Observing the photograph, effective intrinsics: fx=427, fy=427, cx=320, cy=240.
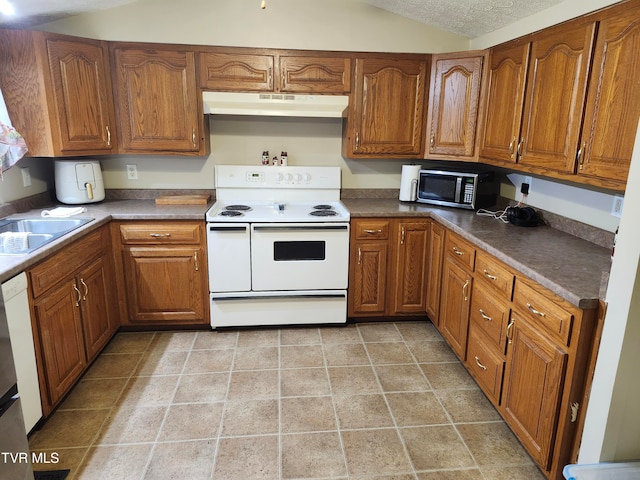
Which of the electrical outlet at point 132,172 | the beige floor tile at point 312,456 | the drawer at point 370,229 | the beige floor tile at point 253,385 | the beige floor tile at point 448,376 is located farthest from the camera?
the electrical outlet at point 132,172

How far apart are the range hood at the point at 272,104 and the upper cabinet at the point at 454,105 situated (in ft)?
2.32

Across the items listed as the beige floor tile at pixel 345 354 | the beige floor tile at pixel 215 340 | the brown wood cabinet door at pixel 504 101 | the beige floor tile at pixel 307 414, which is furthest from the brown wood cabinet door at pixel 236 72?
the beige floor tile at pixel 307 414

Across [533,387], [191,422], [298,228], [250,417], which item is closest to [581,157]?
[533,387]

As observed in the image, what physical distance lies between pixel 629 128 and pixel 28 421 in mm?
2875

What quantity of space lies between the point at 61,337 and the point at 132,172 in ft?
5.25

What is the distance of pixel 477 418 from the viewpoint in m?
2.24

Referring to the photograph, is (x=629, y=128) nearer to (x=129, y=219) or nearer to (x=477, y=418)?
(x=477, y=418)

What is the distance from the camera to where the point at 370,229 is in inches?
122

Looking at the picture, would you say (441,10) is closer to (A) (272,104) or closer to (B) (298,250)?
(A) (272,104)

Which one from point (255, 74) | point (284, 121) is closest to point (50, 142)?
point (255, 74)

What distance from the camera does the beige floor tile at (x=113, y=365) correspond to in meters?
2.59

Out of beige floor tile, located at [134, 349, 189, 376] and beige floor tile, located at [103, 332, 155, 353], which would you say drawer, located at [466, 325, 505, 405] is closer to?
beige floor tile, located at [134, 349, 189, 376]

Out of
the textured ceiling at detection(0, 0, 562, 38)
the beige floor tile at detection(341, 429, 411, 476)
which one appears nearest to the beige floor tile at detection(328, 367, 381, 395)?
the beige floor tile at detection(341, 429, 411, 476)

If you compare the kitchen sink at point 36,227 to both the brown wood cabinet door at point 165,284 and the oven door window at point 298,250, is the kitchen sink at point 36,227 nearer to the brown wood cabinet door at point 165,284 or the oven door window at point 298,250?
the brown wood cabinet door at point 165,284
